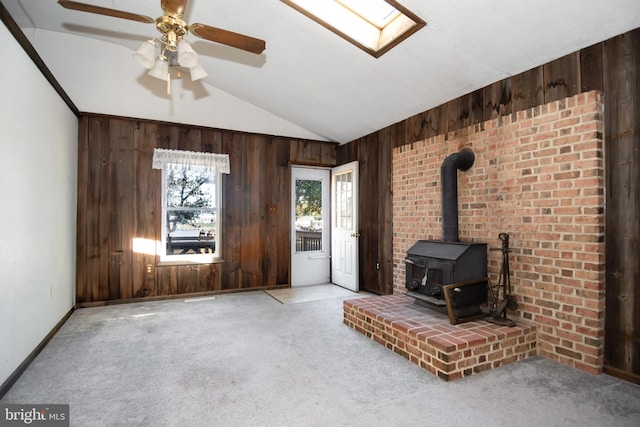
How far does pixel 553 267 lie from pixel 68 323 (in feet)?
15.8

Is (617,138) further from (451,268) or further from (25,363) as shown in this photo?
(25,363)

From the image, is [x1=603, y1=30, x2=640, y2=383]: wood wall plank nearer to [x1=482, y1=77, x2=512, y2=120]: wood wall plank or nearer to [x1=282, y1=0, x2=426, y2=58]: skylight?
[x1=482, y1=77, x2=512, y2=120]: wood wall plank

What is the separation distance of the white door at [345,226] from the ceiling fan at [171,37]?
2.96 metres

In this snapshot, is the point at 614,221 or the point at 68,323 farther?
the point at 68,323

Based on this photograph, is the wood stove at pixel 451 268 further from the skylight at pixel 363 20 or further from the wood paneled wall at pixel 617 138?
the skylight at pixel 363 20

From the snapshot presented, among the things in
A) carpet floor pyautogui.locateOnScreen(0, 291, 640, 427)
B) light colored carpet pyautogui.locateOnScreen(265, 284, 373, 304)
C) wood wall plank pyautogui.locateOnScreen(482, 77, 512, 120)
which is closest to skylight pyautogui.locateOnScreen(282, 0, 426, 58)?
wood wall plank pyautogui.locateOnScreen(482, 77, 512, 120)

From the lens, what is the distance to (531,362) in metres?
2.61

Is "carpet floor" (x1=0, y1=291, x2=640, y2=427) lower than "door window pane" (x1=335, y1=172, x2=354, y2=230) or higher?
lower

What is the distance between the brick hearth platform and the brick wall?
1.01 feet

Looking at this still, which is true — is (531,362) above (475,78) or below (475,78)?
below

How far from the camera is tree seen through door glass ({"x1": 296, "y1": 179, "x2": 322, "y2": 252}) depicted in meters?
5.61

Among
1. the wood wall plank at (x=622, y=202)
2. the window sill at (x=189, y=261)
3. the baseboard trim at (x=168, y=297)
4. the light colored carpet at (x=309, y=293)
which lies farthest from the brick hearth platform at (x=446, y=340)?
the window sill at (x=189, y=261)

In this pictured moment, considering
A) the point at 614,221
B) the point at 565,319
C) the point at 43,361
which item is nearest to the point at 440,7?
the point at 614,221

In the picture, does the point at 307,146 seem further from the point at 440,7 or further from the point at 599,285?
the point at 599,285
